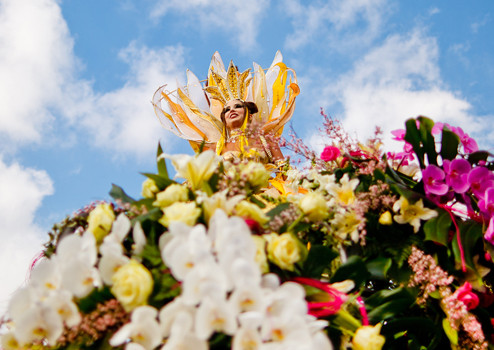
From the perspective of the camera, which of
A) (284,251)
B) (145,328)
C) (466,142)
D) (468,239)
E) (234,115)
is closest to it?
(145,328)

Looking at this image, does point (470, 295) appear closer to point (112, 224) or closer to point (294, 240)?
point (294, 240)

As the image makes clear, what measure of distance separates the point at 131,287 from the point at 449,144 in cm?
111

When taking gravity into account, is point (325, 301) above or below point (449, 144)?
below

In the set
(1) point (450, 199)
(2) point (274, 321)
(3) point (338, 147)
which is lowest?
(2) point (274, 321)

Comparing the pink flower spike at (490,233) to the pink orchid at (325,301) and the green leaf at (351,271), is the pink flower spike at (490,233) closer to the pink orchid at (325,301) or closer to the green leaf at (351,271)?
the green leaf at (351,271)

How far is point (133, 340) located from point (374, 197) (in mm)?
857

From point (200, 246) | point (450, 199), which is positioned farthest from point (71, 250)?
point (450, 199)

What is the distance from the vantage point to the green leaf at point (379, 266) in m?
1.33

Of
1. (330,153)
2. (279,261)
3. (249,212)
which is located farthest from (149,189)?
(330,153)

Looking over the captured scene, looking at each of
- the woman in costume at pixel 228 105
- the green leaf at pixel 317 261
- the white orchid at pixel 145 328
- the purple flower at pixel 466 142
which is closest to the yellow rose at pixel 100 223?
the white orchid at pixel 145 328

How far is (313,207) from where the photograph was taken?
3.64 feet

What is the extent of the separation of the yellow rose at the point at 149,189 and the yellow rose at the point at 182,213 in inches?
7.2

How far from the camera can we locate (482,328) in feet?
4.67

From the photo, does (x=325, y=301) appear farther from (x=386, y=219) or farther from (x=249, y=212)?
(x=386, y=219)
